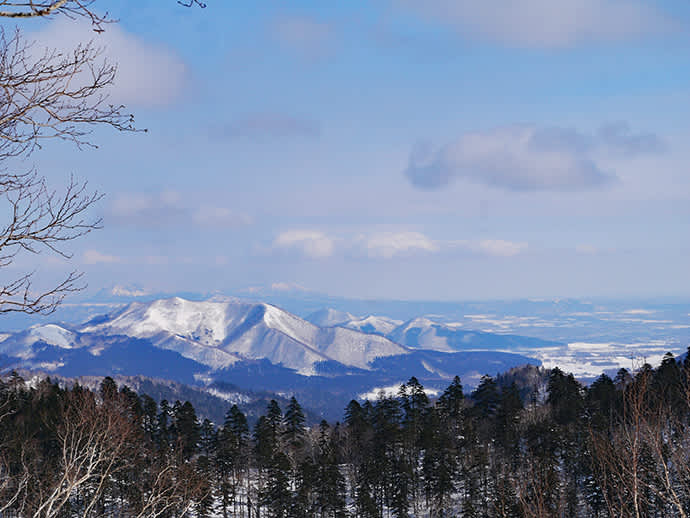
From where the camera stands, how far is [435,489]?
183ft

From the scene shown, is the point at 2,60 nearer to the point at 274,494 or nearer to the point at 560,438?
the point at 274,494

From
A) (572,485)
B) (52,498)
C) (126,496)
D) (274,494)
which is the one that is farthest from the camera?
(572,485)

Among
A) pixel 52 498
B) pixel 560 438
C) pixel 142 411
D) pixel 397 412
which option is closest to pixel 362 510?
pixel 397 412

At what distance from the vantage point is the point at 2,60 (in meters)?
5.63

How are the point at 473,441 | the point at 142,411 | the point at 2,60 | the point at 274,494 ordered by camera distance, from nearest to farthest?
the point at 2,60 → the point at 274,494 → the point at 142,411 → the point at 473,441

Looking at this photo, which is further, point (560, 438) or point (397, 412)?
point (397, 412)

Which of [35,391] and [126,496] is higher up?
[35,391]

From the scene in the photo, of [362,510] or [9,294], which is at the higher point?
[9,294]

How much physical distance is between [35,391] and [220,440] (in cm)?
2547

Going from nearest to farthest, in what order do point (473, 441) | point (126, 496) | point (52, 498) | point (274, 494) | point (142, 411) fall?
point (52, 498), point (126, 496), point (274, 494), point (142, 411), point (473, 441)

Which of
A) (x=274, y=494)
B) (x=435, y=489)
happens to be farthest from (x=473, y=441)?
(x=274, y=494)

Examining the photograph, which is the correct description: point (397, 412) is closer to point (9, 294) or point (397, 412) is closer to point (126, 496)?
point (126, 496)

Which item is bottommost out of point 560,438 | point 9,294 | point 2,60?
point 560,438

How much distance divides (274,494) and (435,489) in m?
16.4
